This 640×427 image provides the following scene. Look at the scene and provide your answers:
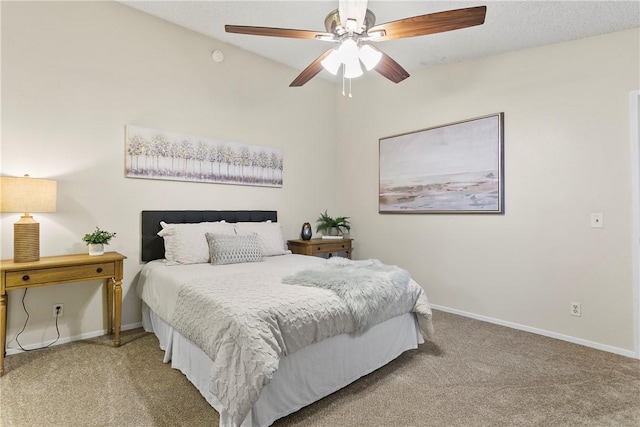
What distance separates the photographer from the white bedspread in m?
1.49

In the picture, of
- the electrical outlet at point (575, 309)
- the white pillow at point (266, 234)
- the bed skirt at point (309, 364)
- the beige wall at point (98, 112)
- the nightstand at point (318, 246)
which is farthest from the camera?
the nightstand at point (318, 246)

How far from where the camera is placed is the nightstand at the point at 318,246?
4.03 meters

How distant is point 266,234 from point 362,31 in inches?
86.1

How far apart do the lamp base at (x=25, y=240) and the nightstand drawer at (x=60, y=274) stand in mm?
200

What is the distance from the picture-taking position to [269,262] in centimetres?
303

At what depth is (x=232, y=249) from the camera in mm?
2934

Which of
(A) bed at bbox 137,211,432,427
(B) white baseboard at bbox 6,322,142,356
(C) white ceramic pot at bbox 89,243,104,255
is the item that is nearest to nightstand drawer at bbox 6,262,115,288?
(C) white ceramic pot at bbox 89,243,104,255

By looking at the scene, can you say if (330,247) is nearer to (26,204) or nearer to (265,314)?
(265,314)

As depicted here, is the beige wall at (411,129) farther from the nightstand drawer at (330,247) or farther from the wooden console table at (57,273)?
the nightstand drawer at (330,247)

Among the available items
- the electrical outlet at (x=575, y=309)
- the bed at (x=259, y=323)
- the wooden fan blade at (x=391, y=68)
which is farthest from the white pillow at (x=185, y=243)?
the electrical outlet at (x=575, y=309)

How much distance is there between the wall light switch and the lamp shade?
440 centimetres

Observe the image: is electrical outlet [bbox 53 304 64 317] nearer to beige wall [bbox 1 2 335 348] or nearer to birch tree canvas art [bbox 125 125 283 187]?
beige wall [bbox 1 2 335 348]

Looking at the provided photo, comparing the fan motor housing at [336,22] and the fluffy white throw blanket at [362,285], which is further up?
the fan motor housing at [336,22]

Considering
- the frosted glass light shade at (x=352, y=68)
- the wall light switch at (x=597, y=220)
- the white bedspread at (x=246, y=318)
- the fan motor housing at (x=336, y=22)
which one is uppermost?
the fan motor housing at (x=336, y=22)
